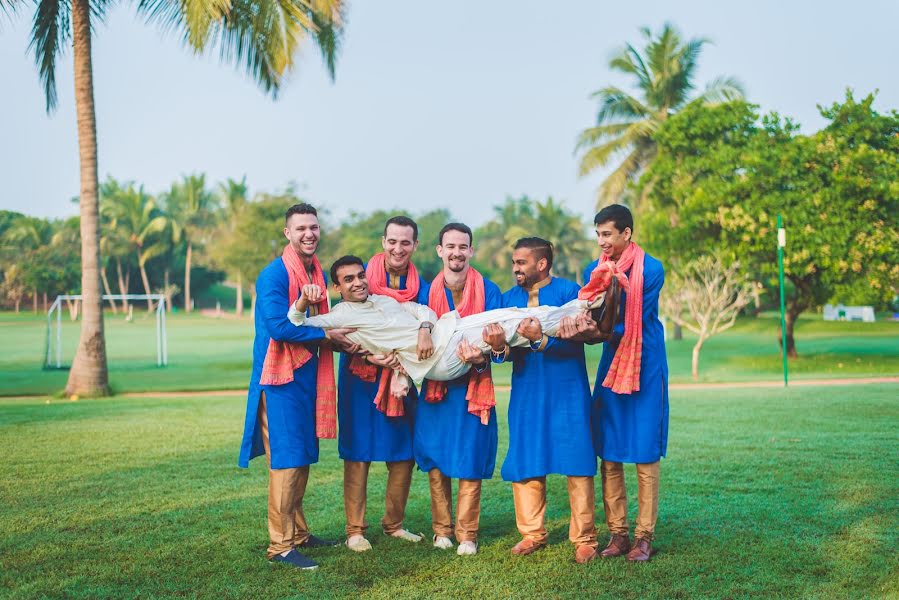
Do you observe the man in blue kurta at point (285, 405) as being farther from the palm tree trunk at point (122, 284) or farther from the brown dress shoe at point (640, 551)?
the palm tree trunk at point (122, 284)

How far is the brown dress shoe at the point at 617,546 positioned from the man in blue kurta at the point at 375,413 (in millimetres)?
1107

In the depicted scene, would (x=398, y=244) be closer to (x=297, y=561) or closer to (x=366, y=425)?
(x=366, y=425)

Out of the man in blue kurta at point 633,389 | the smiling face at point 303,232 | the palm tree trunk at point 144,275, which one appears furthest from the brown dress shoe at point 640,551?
the palm tree trunk at point 144,275

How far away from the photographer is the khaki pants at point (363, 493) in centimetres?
486

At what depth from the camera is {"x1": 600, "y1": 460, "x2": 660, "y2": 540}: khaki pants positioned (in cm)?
452

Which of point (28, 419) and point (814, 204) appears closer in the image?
point (28, 419)

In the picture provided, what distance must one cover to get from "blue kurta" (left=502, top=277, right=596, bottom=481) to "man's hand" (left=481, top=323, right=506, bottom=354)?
242mm

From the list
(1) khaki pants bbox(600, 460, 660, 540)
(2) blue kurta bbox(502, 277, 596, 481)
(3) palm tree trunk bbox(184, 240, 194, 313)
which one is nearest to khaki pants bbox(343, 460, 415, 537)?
(2) blue kurta bbox(502, 277, 596, 481)

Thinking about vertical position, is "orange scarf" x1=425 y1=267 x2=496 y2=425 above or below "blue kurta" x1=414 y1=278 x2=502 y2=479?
above

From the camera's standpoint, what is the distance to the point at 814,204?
17.7 meters

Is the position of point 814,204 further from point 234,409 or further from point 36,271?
point 36,271

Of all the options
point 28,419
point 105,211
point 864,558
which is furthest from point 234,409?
point 105,211

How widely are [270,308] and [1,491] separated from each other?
327 centimetres

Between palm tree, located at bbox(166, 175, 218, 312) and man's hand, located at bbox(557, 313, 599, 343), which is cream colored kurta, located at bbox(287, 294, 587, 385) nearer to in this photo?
man's hand, located at bbox(557, 313, 599, 343)
